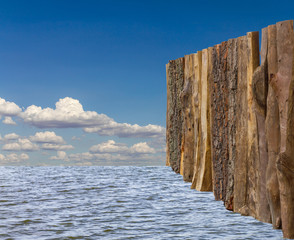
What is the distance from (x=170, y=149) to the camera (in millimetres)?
9945

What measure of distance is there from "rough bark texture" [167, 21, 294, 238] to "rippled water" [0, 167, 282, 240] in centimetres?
27

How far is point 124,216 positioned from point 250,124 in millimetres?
1922

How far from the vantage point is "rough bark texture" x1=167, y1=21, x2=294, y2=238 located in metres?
3.71

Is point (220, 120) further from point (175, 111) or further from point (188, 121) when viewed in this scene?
point (175, 111)

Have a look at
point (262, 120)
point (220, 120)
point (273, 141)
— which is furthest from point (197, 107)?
point (273, 141)

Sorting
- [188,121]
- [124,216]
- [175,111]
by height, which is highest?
[175,111]

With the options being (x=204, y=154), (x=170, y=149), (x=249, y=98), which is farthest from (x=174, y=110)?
(x=249, y=98)

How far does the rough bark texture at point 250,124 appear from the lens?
12.2 ft

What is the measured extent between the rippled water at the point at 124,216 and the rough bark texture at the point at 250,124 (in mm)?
265

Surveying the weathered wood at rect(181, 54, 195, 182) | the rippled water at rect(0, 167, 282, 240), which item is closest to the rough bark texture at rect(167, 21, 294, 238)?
Answer: the rippled water at rect(0, 167, 282, 240)

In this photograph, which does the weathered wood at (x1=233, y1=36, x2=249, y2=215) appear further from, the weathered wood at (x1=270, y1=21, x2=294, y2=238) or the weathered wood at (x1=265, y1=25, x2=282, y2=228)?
the weathered wood at (x1=270, y1=21, x2=294, y2=238)

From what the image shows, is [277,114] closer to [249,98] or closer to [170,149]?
[249,98]

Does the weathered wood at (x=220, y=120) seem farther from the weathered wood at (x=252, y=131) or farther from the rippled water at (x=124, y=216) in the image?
the weathered wood at (x=252, y=131)

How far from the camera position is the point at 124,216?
5066mm
